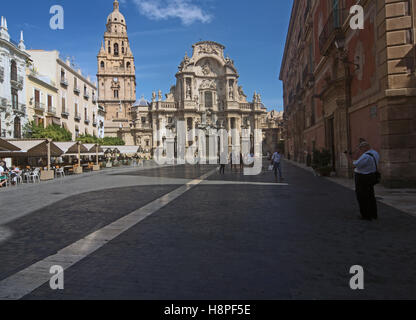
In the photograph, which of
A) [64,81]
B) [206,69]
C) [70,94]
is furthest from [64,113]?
[206,69]

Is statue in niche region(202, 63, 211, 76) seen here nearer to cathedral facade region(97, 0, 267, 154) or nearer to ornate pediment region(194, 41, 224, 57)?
cathedral facade region(97, 0, 267, 154)

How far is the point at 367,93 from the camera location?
34.7 ft

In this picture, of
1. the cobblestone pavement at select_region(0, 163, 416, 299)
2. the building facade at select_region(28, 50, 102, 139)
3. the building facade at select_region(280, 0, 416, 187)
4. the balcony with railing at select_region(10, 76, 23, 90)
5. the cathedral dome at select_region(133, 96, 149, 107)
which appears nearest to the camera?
the cobblestone pavement at select_region(0, 163, 416, 299)

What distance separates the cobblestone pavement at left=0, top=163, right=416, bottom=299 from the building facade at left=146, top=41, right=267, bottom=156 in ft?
154

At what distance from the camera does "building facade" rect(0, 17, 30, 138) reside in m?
22.8

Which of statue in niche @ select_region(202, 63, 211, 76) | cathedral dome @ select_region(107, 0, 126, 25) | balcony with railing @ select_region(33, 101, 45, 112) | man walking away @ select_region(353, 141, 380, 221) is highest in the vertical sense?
cathedral dome @ select_region(107, 0, 126, 25)

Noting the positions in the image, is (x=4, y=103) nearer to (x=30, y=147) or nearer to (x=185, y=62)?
(x=30, y=147)

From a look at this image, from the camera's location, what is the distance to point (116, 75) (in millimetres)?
65125

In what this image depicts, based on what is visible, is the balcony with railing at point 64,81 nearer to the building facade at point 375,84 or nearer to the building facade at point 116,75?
the building facade at point 375,84

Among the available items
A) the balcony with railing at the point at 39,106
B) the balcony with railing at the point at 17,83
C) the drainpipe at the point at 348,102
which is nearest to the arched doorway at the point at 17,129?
the balcony with railing at the point at 17,83

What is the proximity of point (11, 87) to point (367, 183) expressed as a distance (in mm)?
26727

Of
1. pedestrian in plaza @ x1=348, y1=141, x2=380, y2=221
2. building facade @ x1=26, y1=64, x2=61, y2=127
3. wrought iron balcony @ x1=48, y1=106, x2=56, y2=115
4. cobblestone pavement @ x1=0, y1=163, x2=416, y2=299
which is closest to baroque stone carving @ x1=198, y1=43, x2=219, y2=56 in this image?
building facade @ x1=26, y1=64, x2=61, y2=127
